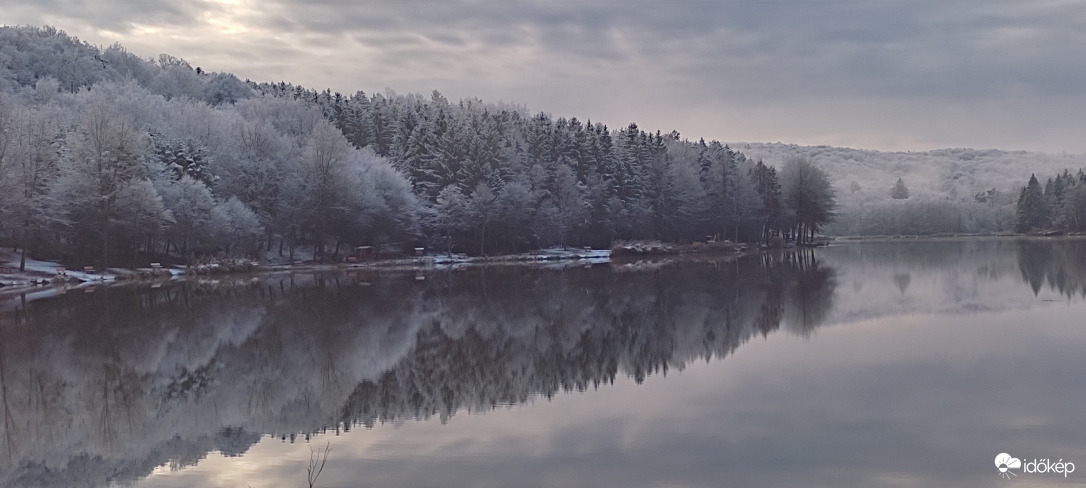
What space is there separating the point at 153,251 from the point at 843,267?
50.4 metres

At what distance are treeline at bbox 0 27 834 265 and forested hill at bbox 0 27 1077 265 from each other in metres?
0.18

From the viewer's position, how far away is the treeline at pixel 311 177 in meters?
56.2

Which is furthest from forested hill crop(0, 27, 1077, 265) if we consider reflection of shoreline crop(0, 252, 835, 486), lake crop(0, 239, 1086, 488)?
lake crop(0, 239, 1086, 488)

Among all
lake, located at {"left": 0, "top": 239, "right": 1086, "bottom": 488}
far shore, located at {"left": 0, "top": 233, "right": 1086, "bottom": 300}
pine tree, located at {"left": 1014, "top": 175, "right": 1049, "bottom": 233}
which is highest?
pine tree, located at {"left": 1014, "top": 175, "right": 1049, "bottom": 233}

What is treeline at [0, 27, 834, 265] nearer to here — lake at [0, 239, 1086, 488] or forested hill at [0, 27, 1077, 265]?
forested hill at [0, 27, 1077, 265]

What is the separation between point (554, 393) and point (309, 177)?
5721 centimetres

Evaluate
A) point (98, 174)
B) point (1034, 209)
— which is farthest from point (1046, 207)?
point (98, 174)

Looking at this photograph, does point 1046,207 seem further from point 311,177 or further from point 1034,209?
point 311,177

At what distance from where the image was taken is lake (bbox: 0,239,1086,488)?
1153cm

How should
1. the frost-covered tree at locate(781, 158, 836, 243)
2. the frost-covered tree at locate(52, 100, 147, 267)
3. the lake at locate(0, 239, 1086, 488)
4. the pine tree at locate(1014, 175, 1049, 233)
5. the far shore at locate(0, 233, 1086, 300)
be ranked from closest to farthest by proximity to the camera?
the lake at locate(0, 239, 1086, 488)
the far shore at locate(0, 233, 1086, 300)
the frost-covered tree at locate(52, 100, 147, 267)
the frost-covered tree at locate(781, 158, 836, 243)
the pine tree at locate(1014, 175, 1049, 233)

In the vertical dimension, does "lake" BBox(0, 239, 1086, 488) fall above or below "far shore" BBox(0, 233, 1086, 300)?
above

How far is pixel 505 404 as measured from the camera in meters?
15.6

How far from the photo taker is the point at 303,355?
21891 mm

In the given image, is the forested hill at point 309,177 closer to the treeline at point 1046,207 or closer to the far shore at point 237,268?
the far shore at point 237,268
